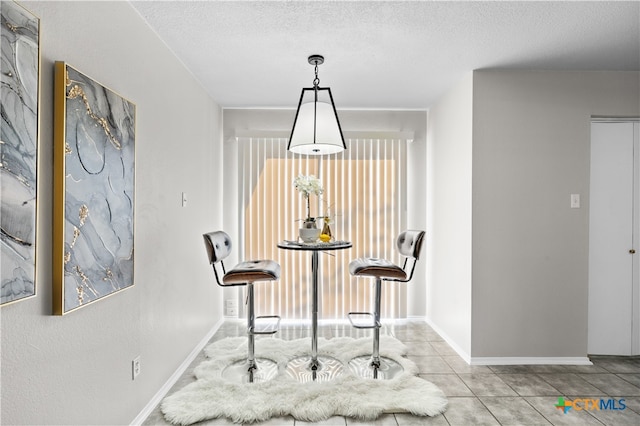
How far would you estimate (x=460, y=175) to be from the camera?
11.0ft

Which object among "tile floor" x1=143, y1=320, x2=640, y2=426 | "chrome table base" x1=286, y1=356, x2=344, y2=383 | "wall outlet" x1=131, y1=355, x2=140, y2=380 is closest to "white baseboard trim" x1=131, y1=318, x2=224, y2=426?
"tile floor" x1=143, y1=320, x2=640, y2=426

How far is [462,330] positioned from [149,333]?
8.55 feet

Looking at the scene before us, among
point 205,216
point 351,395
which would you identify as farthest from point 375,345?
point 205,216

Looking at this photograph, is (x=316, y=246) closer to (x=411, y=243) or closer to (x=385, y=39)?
(x=411, y=243)

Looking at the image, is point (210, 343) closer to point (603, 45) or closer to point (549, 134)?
point (549, 134)

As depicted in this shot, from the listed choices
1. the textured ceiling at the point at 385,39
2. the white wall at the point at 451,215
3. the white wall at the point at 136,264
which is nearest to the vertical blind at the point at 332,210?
the white wall at the point at 451,215

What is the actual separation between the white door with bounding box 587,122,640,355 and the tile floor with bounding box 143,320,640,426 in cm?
28

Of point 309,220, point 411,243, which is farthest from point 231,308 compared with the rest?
point 411,243

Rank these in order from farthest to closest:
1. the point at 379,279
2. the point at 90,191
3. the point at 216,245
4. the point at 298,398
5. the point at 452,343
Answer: the point at 452,343
the point at 379,279
the point at 216,245
the point at 298,398
the point at 90,191

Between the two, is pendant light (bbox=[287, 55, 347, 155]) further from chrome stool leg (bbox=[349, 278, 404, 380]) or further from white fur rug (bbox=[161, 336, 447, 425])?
white fur rug (bbox=[161, 336, 447, 425])

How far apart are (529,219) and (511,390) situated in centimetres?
140

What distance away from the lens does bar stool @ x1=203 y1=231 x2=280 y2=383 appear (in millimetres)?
2604

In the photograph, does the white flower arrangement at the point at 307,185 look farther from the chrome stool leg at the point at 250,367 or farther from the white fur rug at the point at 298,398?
the white fur rug at the point at 298,398

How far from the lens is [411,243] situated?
2.87 metres
